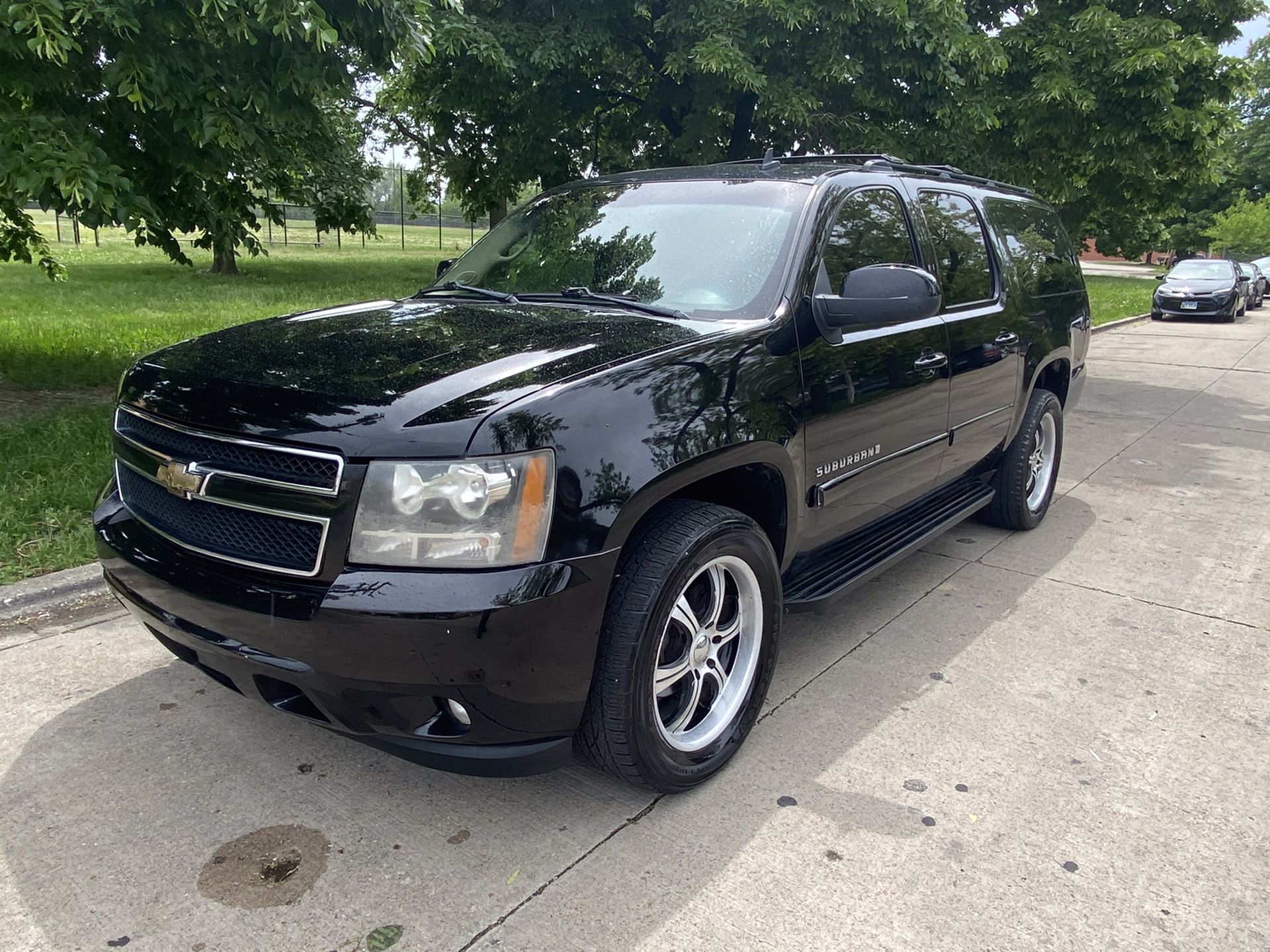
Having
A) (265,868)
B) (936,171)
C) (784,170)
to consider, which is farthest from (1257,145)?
(265,868)

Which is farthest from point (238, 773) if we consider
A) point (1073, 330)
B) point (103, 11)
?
point (1073, 330)

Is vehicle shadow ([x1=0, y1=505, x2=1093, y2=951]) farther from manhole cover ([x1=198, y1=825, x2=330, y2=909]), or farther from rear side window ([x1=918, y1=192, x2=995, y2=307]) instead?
rear side window ([x1=918, y1=192, x2=995, y2=307])

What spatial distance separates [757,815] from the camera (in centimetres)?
284

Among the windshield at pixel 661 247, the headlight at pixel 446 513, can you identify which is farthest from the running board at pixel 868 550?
the headlight at pixel 446 513

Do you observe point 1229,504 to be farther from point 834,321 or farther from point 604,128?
point 604,128

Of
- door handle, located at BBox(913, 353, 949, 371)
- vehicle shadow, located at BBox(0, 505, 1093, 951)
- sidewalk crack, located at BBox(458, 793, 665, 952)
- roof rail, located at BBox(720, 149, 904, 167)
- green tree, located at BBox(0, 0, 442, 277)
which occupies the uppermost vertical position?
green tree, located at BBox(0, 0, 442, 277)

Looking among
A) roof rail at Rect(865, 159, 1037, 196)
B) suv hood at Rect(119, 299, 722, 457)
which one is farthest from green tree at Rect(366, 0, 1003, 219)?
suv hood at Rect(119, 299, 722, 457)

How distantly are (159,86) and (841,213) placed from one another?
13.4 feet

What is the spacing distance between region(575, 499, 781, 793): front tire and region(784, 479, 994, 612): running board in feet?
1.13

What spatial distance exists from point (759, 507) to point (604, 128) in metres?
10.7

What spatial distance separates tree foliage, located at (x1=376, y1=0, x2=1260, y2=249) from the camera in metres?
9.21

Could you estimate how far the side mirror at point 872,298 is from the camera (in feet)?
10.7

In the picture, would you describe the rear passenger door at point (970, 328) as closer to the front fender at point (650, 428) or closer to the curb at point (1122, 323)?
the front fender at point (650, 428)

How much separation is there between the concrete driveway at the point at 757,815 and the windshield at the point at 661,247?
1.53 metres
